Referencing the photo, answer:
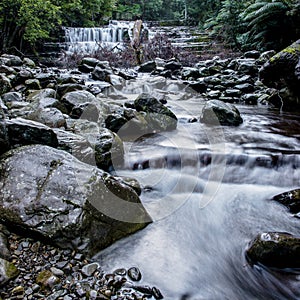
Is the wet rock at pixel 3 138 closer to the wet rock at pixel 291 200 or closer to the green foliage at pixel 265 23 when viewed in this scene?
the wet rock at pixel 291 200

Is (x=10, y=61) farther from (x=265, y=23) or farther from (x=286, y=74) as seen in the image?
(x=265, y=23)

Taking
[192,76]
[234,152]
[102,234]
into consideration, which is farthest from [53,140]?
[192,76]

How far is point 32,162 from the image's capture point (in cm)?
259

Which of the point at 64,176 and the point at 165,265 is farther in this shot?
the point at 64,176

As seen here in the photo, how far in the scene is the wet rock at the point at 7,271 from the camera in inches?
72.1

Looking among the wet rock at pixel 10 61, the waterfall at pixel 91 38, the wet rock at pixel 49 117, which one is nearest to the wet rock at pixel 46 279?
the wet rock at pixel 49 117

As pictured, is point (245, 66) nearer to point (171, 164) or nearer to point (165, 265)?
point (171, 164)

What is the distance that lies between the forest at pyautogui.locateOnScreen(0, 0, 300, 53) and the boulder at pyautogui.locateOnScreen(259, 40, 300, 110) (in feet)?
22.3

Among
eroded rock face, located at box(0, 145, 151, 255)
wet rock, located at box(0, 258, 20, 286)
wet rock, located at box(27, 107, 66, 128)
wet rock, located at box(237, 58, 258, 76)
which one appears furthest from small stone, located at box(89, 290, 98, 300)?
wet rock, located at box(237, 58, 258, 76)

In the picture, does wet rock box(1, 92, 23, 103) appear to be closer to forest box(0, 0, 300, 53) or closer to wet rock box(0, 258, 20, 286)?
wet rock box(0, 258, 20, 286)

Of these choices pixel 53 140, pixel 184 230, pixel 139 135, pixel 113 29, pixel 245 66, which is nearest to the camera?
pixel 184 230

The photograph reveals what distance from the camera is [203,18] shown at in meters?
27.1

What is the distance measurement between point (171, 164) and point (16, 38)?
566 inches

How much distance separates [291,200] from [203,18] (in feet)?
90.3
